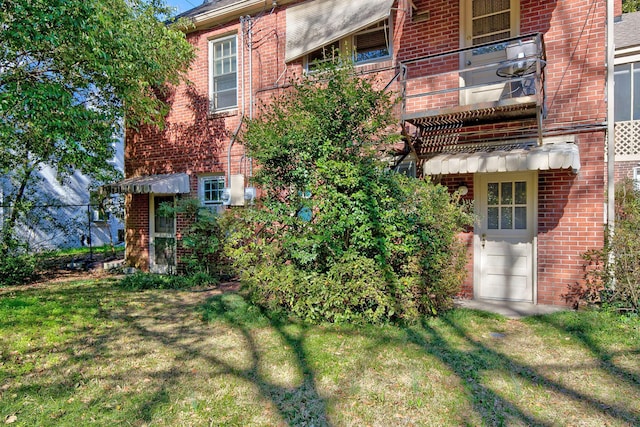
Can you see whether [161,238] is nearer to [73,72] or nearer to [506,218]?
[73,72]

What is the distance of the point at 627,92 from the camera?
1152 cm

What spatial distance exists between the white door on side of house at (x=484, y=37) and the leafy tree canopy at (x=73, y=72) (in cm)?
620

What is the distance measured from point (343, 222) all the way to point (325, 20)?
5394mm

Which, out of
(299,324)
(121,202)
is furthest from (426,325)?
(121,202)

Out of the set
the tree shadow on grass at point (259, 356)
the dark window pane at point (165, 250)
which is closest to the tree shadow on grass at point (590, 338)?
the tree shadow on grass at point (259, 356)

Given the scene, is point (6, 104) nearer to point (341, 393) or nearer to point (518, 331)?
point (341, 393)

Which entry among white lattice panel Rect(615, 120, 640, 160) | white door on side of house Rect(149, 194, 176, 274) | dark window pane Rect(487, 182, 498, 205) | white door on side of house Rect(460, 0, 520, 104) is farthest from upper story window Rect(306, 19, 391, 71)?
white lattice panel Rect(615, 120, 640, 160)

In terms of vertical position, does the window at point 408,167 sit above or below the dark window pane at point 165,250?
above

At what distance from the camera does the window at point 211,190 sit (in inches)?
383

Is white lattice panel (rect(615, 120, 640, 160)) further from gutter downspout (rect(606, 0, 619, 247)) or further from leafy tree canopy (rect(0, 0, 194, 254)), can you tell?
leafy tree canopy (rect(0, 0, 194, 254))

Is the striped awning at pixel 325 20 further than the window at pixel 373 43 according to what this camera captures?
No

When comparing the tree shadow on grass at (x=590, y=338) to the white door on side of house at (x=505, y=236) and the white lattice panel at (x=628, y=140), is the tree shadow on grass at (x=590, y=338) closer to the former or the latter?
the white door on side of house at (x=505, y=236)

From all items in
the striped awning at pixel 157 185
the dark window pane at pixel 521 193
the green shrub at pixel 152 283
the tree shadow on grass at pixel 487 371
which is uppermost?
the striped awning at pixel 157 185

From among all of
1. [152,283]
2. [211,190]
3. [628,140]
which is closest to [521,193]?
[628,140]
